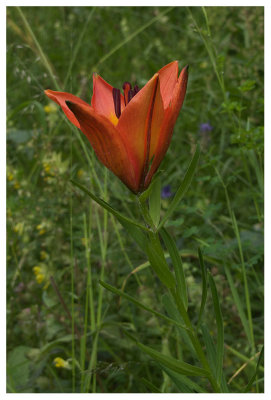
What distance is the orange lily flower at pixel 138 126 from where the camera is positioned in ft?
2.16

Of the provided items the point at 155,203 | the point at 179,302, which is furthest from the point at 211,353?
the point at 155,203

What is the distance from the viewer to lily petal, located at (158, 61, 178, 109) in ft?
2.45

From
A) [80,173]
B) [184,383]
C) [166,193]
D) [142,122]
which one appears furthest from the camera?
[80,173]

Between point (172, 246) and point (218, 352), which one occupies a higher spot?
point (172, 246)

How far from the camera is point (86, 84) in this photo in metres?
1.57

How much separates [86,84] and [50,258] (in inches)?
22.3

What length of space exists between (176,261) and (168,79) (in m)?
0.28

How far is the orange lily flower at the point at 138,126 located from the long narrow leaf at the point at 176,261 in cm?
11

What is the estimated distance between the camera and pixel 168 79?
2.46 feet

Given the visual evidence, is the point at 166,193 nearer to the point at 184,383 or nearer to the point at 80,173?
the point at 80,173

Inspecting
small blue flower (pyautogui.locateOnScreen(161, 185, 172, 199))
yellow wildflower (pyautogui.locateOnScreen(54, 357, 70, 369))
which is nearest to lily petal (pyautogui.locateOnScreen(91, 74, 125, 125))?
yellow wildflower (pyautogui.locateOnScreen(54, 357, 70, 369))

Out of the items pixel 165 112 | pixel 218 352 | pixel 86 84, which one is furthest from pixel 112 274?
pixel 165 112

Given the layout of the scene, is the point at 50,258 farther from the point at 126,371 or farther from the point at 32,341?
the point at 126,371

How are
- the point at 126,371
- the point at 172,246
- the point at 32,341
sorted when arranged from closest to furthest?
the point at 172,246, the point at 126,371, the point at 32,341
